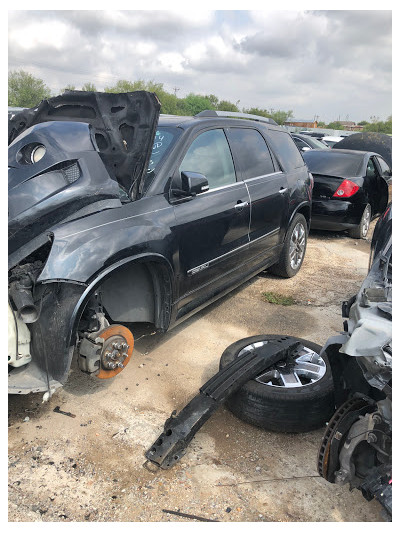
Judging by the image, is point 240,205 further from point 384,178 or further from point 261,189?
point 384,178

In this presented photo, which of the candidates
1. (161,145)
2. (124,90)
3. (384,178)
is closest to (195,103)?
(124,90)

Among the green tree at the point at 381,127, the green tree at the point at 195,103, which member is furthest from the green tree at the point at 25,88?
the green tree at the point at 381,127

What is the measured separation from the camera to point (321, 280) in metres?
5.99

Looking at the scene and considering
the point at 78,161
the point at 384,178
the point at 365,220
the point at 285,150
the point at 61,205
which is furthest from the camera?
the point at 384,178

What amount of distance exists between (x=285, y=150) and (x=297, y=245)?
127cm

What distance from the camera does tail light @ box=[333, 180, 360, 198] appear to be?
7.59 m

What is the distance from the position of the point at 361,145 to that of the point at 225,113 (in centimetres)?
1031

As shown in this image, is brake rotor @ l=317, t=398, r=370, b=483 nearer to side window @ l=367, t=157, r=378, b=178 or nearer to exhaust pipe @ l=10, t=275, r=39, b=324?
exhaust pipe @ l=10, t=275, r=39, b=324

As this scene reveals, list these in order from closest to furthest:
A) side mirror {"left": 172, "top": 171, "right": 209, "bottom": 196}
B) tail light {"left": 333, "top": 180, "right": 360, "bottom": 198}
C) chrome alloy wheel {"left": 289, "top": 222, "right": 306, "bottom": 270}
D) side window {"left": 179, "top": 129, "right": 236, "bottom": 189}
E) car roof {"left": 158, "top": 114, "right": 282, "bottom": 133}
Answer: side mirror {"left": 172, "top": 171, "right": 209, "bottom": 196} < side window {"left": 179, "top": 129, "right": 236, "bottom": 189} < car roof {"left": 158, "top": 114, "right": 282, "bottom": 133} < chrome alloy wheel {"left": 289, "top": 222, "right": 306, "bottom": 270} < tail light {"left": 333, "top": 180, "right": 360, "bottom": 198}

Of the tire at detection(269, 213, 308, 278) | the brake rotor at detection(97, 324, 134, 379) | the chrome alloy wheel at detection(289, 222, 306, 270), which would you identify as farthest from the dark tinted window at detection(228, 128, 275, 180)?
the brake rotor at detection(97, 324, 134, 379)

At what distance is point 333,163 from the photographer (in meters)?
8.09

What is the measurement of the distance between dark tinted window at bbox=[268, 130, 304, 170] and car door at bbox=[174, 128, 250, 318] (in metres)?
1.19

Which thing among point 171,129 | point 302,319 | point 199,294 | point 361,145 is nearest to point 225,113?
point 171,129

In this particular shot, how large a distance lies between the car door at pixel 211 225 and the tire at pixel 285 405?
95cm
